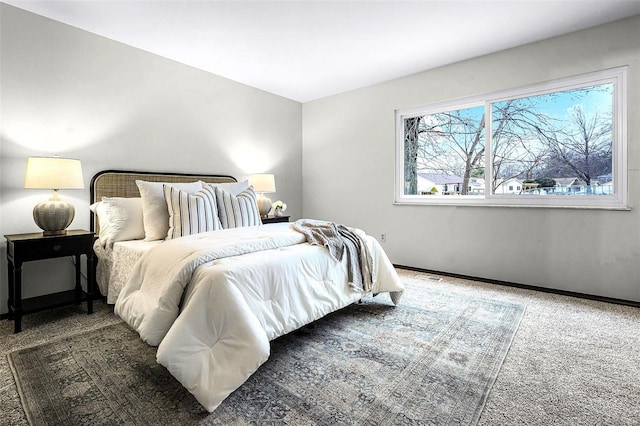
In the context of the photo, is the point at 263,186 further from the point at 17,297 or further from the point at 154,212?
the point at 17,297

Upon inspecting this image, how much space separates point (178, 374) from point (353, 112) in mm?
4041

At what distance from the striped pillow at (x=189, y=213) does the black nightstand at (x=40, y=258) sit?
652 millimetres

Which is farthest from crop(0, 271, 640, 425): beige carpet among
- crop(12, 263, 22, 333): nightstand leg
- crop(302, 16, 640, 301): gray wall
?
crop(302, 16, 640, 301): gray wall

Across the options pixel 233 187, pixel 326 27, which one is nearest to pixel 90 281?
pixel 233 187

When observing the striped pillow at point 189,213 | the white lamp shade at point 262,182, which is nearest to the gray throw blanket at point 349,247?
the striped pillow at point 189,213

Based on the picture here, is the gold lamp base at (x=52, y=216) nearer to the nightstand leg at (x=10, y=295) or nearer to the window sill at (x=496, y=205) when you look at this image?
the nightstand leg at (x=10, y=295)

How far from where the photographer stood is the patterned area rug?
1.45 m

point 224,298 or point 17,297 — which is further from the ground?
point 224,298

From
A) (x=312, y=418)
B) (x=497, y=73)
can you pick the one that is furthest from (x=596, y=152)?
(x=312, y=418)

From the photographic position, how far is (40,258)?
2.38 meters

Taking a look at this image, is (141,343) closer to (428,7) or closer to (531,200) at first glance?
(428,7)

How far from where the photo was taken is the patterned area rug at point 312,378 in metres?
1.45

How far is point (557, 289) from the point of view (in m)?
3.21

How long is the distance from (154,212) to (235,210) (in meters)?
0.67
